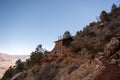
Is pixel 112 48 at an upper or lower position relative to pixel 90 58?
upper

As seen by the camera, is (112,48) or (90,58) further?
(90,58)

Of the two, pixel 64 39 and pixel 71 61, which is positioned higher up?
pixel 64 39

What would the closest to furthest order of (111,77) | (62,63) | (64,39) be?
(111,77)
(62,63)
(64,39)

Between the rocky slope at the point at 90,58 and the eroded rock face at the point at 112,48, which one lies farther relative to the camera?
the eroded rock face at the point at 112,48

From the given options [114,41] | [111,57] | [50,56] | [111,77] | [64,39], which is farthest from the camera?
[64,39]

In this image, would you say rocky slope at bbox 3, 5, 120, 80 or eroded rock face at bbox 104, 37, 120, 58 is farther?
eroded rock face at bbox 104, 37, 120, 58

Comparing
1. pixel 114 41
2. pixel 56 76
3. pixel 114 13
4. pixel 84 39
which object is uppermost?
pixel 114 13

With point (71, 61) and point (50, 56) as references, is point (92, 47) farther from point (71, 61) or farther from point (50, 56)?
point (50, 56)

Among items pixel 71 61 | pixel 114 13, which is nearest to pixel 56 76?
pixel 71 61

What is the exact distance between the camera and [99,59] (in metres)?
26.4

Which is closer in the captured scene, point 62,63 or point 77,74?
point 77,74

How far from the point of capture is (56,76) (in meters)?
33.0

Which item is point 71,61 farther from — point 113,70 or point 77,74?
point 113,70

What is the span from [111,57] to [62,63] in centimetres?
1213
